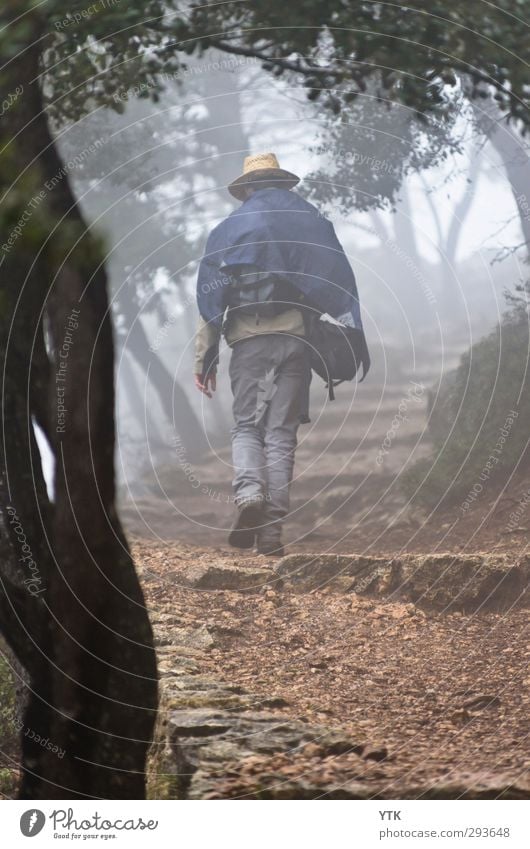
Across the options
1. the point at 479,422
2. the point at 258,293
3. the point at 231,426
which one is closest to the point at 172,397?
the point at 231,426

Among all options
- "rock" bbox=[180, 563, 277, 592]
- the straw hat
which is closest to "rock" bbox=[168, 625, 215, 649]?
"rock" bbox=[180, 563, 277, 592]

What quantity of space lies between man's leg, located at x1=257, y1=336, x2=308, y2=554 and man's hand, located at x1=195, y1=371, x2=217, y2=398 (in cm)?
46

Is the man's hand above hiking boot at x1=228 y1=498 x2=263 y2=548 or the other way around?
Answer: above

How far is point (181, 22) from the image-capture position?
671cm

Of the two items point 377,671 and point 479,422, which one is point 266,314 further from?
point 377,671

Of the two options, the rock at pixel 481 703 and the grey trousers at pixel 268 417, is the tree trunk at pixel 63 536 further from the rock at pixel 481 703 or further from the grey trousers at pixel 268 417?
the rock at pixel 481 703

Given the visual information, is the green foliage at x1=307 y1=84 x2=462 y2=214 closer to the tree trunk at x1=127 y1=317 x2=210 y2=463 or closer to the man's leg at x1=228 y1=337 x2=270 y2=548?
the man's leg at x1=228 y1=337 x2=270 y2=548

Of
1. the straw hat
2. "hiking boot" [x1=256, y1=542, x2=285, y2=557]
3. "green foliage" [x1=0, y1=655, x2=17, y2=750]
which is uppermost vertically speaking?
the straw hat

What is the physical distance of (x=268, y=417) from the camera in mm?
6867

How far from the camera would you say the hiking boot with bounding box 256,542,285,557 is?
22.4 ft

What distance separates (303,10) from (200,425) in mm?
3204

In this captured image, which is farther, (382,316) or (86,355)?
(382,316)

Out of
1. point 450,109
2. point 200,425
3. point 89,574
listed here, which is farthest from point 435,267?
point 89,574

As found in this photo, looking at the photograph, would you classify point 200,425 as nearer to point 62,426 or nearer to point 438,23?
point 62,426
